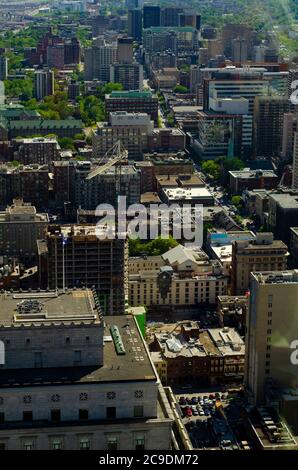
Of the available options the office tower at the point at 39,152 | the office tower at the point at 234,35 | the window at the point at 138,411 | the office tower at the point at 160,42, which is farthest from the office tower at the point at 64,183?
the office tower at the point at 160,42

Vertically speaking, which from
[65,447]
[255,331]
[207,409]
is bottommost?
[207,409]

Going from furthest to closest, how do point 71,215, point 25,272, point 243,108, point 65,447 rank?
1. point 243,108
2. point 71,215
3. point 25,272
4. point 65,447

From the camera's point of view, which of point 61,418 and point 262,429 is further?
point 262,429

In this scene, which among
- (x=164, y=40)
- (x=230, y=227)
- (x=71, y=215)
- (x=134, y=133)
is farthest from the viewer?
(x=164, y=40)

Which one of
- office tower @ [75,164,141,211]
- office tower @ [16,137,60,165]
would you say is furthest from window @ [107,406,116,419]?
office tower @ [16,137,60,165]

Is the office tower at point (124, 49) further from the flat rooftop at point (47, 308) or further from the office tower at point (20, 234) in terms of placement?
the flat rooftop at point (47, 308)

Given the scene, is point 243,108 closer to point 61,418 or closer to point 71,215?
point 71,215

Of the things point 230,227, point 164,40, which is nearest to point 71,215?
point 230,227

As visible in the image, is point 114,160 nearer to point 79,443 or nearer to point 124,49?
point 79,443

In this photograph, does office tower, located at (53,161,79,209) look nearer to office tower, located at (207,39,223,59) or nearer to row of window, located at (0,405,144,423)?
row of window, located at (0,405,144,423)
